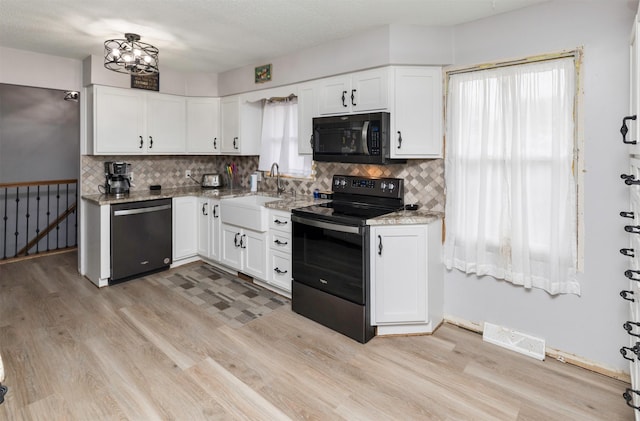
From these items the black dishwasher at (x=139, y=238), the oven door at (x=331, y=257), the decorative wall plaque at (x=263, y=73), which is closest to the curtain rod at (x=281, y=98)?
the decorative wall plaque at (x=263, y=73)

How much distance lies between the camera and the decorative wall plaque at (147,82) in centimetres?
412

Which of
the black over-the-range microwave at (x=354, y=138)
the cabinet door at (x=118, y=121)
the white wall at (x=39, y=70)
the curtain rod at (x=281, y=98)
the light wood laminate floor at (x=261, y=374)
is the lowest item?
the light wood laminate floor at (x=261, y=374)

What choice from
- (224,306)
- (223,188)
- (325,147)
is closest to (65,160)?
(223,188)

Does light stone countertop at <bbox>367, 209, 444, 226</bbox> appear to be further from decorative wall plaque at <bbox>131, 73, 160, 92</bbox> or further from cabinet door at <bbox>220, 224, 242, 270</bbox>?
decorative wall plaque at <bbox>131, 73, 160, 92</bbox>

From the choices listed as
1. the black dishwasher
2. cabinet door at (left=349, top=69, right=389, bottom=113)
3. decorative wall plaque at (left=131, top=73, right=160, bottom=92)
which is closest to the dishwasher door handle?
the black dishwasher

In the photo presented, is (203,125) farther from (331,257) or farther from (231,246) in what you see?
(331,257)

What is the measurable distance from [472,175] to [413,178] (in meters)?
0.52

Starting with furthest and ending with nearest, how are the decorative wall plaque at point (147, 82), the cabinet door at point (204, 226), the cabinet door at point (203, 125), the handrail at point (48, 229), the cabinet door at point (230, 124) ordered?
the handrail at point (48, 229) < the cabinet door at point (203, 125) < the cabinet door at point (230, 124) < the cabinet door at point (204, 226) < the decorative wall plaque at point (147, 82)

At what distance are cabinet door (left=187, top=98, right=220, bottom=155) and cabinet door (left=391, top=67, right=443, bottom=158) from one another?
2630mm

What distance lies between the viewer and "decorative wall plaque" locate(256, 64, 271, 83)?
395 centimetres

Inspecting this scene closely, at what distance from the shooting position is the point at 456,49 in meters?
2.89

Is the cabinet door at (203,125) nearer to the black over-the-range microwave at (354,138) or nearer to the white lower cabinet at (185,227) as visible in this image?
the white lower cabinet at (185,227)

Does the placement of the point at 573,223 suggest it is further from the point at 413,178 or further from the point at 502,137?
the point at 413,178

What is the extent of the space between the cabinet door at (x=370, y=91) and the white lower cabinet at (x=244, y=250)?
1.50 meters
